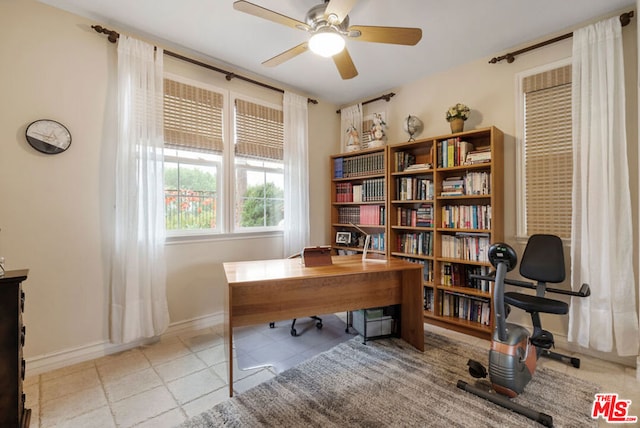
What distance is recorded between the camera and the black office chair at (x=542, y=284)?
2.09 meters

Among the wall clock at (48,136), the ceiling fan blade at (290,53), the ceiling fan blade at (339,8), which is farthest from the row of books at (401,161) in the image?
the wall clock at (48,136)

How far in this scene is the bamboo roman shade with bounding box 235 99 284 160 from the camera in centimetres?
315

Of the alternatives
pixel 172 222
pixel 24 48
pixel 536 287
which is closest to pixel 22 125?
pixel 24 48

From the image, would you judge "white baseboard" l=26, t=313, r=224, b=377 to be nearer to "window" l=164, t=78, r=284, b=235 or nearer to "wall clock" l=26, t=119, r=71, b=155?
"window" l=164, t=78, r=284, b=235

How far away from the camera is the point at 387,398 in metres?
1.77

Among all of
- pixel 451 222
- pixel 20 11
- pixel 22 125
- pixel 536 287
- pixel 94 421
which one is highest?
pixel 20 11

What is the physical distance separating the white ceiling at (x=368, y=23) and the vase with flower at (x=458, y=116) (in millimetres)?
556

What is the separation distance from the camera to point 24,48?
204 centimetres

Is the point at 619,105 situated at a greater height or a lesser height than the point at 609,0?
lesser

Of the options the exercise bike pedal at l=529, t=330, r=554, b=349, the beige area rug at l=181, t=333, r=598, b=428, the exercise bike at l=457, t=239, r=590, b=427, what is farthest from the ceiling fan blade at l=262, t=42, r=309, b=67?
the exercise bike pedal at l=529, t=330, r=554, b=349

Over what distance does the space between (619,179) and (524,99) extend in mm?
1025

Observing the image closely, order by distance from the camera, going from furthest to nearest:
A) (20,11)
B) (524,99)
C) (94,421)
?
(524,99), (20,11), (94,421)

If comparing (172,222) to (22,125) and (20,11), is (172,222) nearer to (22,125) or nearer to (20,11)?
(22,125)

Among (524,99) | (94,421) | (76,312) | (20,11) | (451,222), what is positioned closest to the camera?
(94,421)
